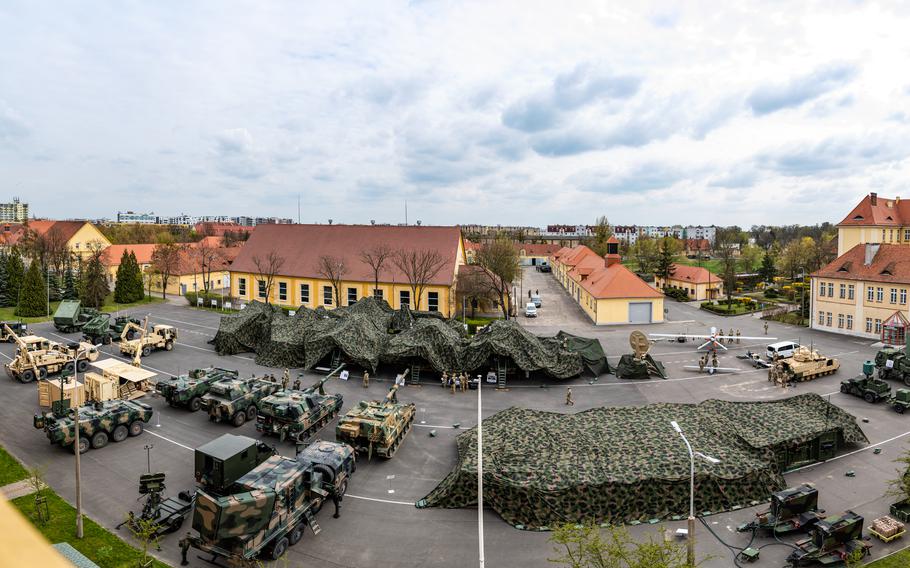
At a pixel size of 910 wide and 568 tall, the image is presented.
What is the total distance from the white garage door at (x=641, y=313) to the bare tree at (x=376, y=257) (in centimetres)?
2520

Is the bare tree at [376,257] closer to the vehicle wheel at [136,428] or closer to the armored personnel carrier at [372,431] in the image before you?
the vehicle wheel at [136,428]

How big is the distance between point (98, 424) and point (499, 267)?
134 feet

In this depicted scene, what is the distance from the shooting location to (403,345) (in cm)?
3638

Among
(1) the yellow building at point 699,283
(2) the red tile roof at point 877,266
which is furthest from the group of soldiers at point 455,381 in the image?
(1) the yellow building at point 699,283

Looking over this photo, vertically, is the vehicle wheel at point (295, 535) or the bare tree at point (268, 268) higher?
the bare tree at point (268, 268)

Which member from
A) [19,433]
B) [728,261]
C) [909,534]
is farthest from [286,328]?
[728,261]

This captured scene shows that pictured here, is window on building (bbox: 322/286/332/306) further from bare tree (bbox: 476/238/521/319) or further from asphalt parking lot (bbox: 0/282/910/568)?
asphalt parking lot (bbox: 0/282/910/568)

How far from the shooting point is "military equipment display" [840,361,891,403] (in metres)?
31.2

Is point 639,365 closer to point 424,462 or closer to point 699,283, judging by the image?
point 424,462

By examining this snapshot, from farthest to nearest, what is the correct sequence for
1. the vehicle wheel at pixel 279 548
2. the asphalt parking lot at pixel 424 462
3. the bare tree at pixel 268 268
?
the bare tree at pixel 268 268
the asphalt parking lot at pixel 424 462
the vehicle wheel at pixel 279 548

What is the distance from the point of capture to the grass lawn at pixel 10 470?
70.5ft

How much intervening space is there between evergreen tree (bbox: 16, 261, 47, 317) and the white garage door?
A: 59.8m

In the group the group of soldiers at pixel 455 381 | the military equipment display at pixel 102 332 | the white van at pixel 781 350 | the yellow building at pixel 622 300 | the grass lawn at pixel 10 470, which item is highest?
the yellow building at pixel 622 300

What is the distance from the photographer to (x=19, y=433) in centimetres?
2614
